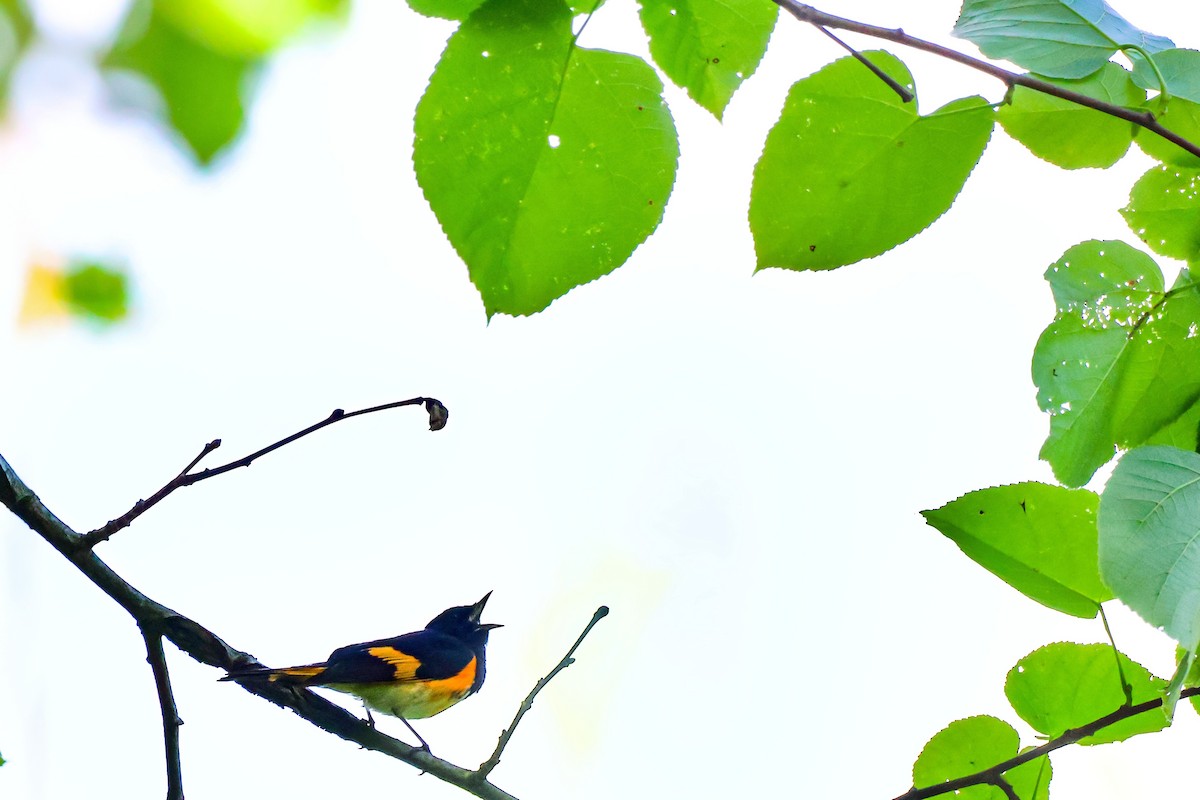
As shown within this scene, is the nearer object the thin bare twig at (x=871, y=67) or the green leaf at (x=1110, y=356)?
the thin bare twig at (x=871, y=67)

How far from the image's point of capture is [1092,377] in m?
0.62

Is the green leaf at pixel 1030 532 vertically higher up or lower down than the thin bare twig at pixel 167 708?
lower down

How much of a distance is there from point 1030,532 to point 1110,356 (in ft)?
0.41

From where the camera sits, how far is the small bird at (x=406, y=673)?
1.64 m

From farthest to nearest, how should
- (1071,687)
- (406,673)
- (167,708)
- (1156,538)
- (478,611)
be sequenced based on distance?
1. (478,611)
2. (406,673)
3. (167,708)
4. (1071,687)
5. (1156,538)

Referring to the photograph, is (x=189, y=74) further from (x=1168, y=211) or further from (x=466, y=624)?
(x=466, y=624)

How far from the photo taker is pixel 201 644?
2.68 ft

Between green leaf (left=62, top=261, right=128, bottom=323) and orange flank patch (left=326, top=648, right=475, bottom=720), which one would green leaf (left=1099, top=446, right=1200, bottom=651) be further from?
orange flank patch (left=326, top=648, right=475, bottom=720)

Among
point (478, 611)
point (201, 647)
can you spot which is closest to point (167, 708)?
point (201, 647)

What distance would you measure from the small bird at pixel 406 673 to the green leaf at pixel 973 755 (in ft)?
3.36

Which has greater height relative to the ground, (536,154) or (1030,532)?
(536,154)

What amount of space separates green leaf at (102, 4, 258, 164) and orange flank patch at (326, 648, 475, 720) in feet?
4.56

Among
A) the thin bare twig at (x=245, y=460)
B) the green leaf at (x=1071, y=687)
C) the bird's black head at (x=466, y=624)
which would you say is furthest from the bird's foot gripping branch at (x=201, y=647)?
the bird's black head at (x=466, y=624)

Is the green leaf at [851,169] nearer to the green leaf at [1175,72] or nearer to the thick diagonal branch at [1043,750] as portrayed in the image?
the green leaf at [1175,72]
